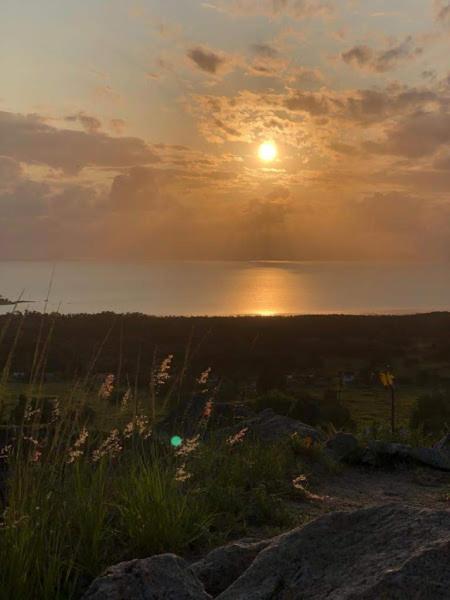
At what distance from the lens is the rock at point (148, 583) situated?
3.54 m

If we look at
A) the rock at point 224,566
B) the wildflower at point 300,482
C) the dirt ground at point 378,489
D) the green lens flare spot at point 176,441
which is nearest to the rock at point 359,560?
the rock at point 224,566

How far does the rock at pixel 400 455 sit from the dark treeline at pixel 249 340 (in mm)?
28594

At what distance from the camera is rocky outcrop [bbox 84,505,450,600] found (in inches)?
122

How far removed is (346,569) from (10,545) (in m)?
2.21

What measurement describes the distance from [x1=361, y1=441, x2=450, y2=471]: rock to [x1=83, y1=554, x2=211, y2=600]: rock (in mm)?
7132

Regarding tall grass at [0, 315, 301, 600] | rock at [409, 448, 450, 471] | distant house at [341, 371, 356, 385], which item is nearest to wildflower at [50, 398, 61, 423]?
tall grass at [0, 315, 301, 600]

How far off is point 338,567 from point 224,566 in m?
1.09

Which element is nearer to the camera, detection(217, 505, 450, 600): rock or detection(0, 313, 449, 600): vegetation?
detection(217, 505, 450, 600): rock

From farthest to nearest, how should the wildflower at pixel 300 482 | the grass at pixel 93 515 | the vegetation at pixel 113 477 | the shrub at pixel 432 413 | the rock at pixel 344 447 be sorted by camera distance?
the shrub at pixel 432 413 → the rock at pixel 344 447 → the wildflower at pixel 300 482 → the vegetation at pixel 113 477 → the grass at pixel 93 515

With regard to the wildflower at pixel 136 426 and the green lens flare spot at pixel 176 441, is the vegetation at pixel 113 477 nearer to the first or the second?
the wildflower at pixel 136 426

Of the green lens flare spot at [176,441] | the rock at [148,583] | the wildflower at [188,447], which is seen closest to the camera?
the rock at [148,583]

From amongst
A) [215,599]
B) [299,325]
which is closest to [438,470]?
[215,599]

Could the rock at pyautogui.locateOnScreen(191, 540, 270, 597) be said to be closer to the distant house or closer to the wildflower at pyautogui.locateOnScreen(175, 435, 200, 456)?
the wildflower at pyautogui.locateOnScreen(175, 435, 200, 456)

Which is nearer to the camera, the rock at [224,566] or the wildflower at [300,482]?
the rock at [224,566]
